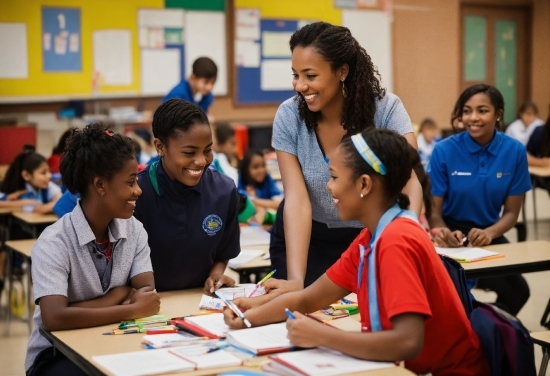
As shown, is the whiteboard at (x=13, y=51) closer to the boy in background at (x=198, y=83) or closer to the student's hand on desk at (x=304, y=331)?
the boy in background at (x=198, y=83)

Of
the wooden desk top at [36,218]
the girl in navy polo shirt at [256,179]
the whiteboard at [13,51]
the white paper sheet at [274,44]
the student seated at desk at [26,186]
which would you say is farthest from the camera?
the white paper sheet at [274,44]

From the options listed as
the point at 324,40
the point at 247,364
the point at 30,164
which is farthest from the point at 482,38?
the point at 247,364

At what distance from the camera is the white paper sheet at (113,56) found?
8.98 meters

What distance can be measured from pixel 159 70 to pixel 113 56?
0.61 metres

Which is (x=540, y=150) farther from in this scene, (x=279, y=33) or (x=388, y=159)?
(x=388, y=159)

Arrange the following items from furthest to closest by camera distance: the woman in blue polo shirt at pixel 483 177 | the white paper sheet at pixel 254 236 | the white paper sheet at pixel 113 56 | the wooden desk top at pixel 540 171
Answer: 1. the white paper sheet at pixel 113 56
2. the wooden desk top at pixel 540 171
3. the white paper sheet at pixel 254 236
4. the woman in blue polo shirt at pixel 483 177

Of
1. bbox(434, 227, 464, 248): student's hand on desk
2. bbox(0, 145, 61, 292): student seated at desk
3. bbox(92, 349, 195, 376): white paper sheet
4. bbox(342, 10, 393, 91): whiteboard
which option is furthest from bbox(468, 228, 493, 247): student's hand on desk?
bbox(342, 10, 393, 91): whiteboard

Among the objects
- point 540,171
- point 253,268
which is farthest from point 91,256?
point 540,171

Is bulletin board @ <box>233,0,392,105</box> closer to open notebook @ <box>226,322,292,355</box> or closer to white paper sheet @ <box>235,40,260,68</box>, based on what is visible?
white paper sheet @ <box>235,40,260,68</box>

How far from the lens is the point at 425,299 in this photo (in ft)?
6.07

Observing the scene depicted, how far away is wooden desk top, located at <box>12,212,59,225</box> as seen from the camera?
489 centimetres

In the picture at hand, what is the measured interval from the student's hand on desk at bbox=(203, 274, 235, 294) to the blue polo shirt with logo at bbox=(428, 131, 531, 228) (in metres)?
1.60

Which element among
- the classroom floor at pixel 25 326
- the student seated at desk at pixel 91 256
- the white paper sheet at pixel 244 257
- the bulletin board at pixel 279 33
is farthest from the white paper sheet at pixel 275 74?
the student seated at desk at pixel 91 256

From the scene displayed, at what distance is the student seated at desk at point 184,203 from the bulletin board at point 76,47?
6219 mm
